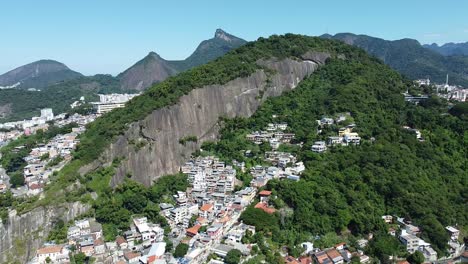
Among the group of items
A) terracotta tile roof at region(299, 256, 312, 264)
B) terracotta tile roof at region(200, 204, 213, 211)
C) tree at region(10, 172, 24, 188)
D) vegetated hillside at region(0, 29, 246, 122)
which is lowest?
terracotta tile roof at region(299, 256, 312, 264)

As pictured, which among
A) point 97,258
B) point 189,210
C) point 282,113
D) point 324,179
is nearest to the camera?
point 97,258

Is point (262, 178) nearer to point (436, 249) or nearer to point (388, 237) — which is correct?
point (388, 237)

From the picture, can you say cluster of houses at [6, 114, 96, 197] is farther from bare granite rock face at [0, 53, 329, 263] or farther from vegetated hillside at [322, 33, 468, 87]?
vegetated hillside at [322, 33, 468, 87]

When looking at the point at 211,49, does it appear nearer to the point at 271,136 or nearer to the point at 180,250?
the point at 271,136

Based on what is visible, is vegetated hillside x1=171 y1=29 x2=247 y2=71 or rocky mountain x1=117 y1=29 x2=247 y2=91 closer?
rocky mountain x1=117 y1=29 x2=247 y2=91

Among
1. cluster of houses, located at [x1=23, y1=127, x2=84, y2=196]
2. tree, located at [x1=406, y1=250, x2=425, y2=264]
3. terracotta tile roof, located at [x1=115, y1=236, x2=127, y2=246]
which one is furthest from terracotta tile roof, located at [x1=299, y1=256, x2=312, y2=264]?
cluster of houses, located at [x1=23, y1=127, x2=84, y2=196]

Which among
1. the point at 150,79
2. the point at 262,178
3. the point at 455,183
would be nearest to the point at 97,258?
the point at 262,178
